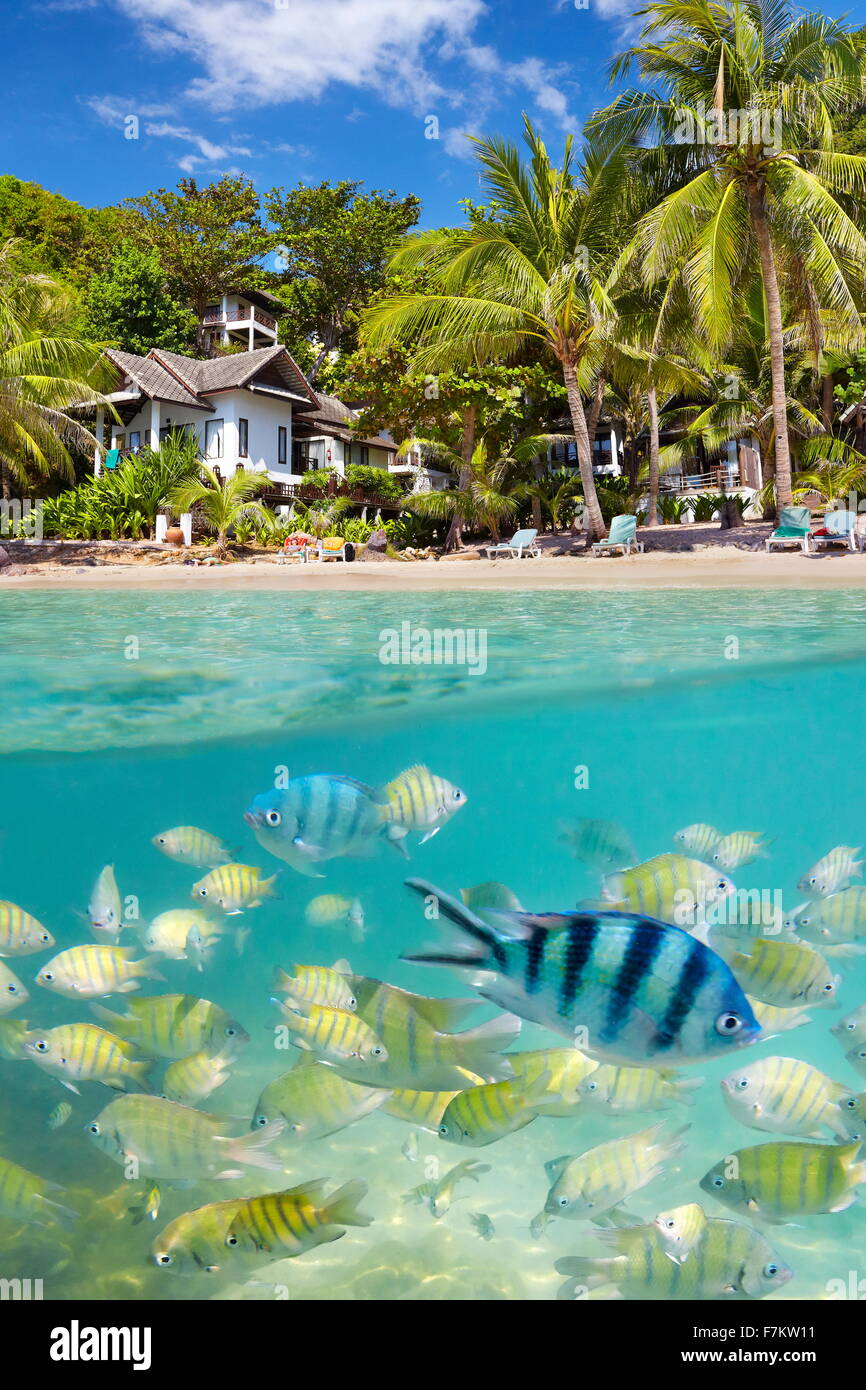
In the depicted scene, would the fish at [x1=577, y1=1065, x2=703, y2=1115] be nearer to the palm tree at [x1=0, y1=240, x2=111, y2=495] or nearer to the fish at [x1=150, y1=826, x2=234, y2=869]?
the fish at [x1=150, y1=826, x2=234, y2=869]

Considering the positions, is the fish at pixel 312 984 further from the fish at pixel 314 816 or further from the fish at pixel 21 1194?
the fish at pixel 21 1194

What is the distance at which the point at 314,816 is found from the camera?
315cm

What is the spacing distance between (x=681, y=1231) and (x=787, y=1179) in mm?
326

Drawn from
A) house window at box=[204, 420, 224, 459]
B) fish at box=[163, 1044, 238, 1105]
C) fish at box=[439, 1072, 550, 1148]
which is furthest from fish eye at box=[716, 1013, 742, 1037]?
house window at box=[204, 420, 224, 459]

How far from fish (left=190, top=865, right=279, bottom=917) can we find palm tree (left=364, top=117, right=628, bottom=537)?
20225 mm

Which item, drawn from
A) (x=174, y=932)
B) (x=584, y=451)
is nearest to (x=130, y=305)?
(x=584, y=451)

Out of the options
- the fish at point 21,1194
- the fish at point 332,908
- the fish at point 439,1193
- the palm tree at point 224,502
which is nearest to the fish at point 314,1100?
the fish at point 21,1194

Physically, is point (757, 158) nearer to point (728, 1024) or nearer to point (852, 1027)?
point (852, 1027)

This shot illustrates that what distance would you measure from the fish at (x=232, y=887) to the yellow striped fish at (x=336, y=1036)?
97 centimetres

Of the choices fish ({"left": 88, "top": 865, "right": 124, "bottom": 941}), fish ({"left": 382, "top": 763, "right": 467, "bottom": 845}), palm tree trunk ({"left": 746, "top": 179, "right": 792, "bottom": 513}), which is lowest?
fish ({"left": 88, "top": 865, "right": 124, "bottom": 941})

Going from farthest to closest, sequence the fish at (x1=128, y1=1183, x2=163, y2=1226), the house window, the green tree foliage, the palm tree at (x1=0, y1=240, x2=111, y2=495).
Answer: the green tree foliage < the house window < the palm tree at (x1=0, y1=240, x2=111, y2=495) < the fish at (x1=128, y1=1183, x2=163, y2=1226)

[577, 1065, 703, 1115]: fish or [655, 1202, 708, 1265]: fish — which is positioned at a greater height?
[577, 1065, 703, 1115]: fish

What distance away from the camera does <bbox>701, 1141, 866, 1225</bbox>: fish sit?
2.52 metres
